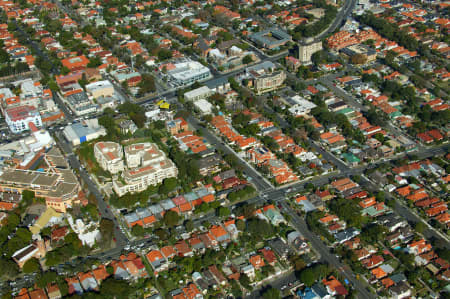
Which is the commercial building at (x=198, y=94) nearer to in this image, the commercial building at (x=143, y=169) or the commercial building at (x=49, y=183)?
the commercial building at (x=143, y=169)

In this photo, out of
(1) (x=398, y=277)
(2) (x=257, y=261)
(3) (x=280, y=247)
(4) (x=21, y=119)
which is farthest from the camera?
(4) (x=21, y=119)

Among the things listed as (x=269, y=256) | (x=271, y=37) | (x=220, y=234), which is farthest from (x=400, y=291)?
(x=271, y=37)

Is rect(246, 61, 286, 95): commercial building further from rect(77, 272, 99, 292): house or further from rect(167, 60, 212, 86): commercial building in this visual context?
rect(77, 272, 99, 292): house

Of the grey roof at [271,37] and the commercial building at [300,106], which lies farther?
the grey roof at [271,37]

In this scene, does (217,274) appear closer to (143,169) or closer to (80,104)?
(143,169)

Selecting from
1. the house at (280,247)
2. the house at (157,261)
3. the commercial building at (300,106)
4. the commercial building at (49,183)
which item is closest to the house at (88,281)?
the house at (157,261)

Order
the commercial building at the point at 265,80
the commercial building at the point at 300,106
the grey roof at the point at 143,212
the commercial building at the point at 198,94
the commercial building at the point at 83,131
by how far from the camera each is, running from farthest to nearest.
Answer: the commercial building at the point at 265,80 → the commercial building at the point at 198,94 → the commercial building at the point at 300,106 → the commercial building at the point at 83,131 → the grey roof at the point at 143,212
